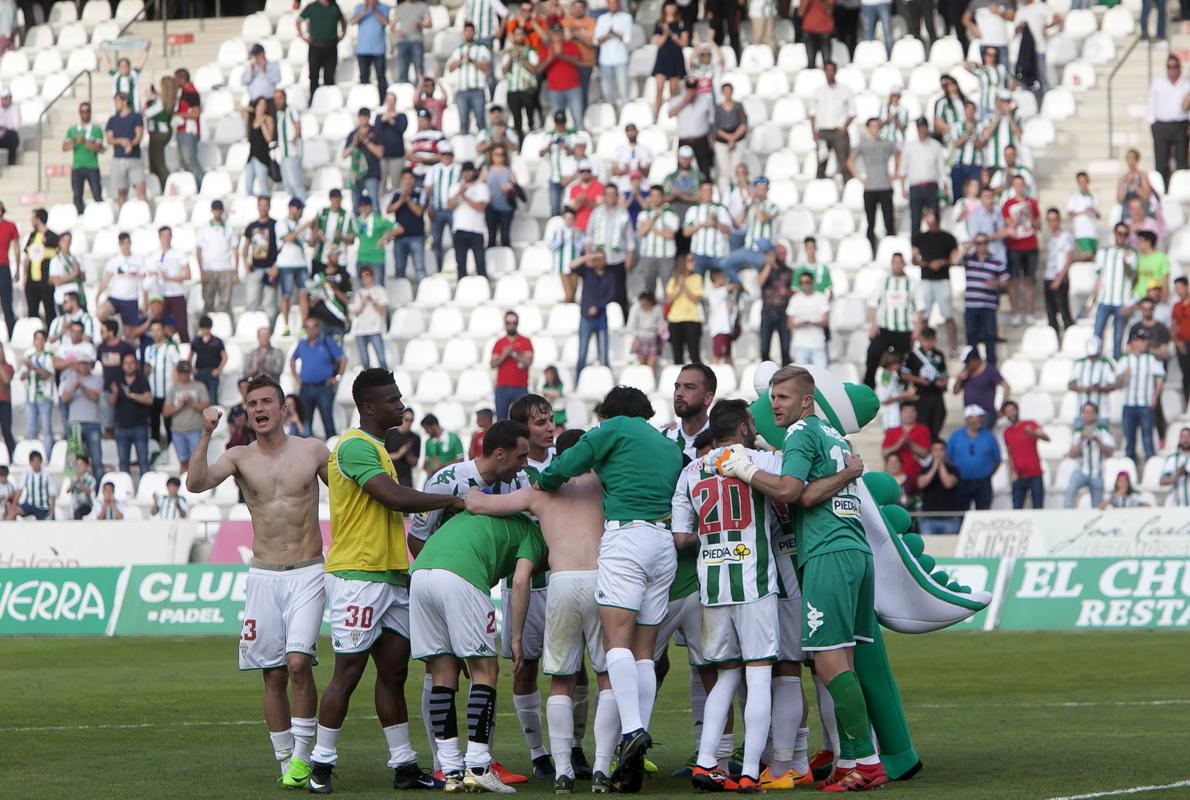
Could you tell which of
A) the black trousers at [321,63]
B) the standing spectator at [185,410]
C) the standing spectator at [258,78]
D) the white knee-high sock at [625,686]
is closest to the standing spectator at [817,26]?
the black trousers at [321,63]

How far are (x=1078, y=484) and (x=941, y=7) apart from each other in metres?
9.22

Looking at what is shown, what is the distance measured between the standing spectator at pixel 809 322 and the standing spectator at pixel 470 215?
525 cm

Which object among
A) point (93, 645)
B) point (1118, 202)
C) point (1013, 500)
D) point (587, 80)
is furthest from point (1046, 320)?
point (93, 645)

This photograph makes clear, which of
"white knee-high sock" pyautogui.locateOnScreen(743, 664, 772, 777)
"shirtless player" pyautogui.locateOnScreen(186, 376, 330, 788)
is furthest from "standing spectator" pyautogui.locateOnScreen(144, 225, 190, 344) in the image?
"white knee-high sock" pyautogui.locateOnScreen(743, 664, 772, 777)

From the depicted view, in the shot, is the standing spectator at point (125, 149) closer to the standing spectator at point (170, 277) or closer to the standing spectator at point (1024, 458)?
the standing spectator at point (170, 277)

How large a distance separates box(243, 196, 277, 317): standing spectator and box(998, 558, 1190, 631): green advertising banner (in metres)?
12.5

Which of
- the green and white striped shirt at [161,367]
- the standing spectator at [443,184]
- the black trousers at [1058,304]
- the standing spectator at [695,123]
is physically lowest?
the green and white striped shirt at [161,367]

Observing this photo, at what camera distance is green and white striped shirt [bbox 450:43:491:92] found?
99.9ft

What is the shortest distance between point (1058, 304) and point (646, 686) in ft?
54.5

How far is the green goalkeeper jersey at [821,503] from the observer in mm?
10484

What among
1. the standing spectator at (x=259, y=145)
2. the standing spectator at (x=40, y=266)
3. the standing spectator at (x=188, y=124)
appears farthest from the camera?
the standing spectator at (x=188, y=124)

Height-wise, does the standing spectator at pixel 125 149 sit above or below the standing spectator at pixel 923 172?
above

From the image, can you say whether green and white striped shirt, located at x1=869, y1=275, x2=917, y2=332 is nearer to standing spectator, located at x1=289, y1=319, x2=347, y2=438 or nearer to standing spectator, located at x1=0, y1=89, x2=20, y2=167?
standing spectator, located at x1=289, y1=319, x2=347, y2=438

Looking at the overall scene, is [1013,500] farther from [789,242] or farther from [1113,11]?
[1113,11]
